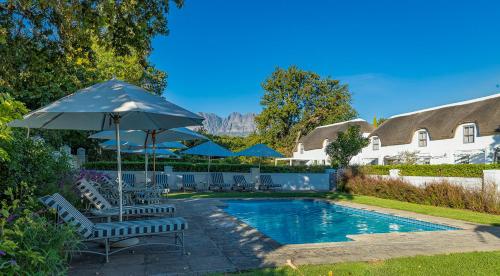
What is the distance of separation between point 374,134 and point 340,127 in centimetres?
524

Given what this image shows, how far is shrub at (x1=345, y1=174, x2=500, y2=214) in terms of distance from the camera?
494 inches

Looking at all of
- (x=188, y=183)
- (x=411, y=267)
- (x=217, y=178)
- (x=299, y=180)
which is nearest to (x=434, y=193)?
(x=299, y=180)

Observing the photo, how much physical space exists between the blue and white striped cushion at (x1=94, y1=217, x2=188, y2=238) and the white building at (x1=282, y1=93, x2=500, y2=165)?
82.2ft

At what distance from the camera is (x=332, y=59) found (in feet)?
125

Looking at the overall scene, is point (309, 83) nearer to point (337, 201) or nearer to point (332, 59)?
point (332, 59)

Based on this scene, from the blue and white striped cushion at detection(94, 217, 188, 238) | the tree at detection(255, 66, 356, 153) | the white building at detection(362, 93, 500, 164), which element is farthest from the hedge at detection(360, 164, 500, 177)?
the tree at detection(255, 66, 356, 153)

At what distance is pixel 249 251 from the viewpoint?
6.37m

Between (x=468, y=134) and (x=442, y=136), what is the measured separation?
1.88m

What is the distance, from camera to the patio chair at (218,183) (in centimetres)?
2047

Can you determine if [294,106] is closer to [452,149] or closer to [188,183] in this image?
[452,149]

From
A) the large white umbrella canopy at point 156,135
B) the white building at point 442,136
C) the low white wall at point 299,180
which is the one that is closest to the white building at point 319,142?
the white building at point 442,136

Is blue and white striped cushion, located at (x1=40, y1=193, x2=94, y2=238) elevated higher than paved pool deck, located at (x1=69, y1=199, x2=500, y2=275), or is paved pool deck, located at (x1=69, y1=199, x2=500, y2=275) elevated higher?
blue and white striped cushion, located at (x1=40, y1=193, x2=94, y2=238)

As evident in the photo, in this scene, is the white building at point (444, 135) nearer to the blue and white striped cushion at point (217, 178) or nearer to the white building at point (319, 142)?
the white building at point (319, 142)

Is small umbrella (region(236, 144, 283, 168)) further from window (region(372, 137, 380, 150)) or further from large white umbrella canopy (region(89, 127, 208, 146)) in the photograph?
window (region(372, 137, 380, 150))
